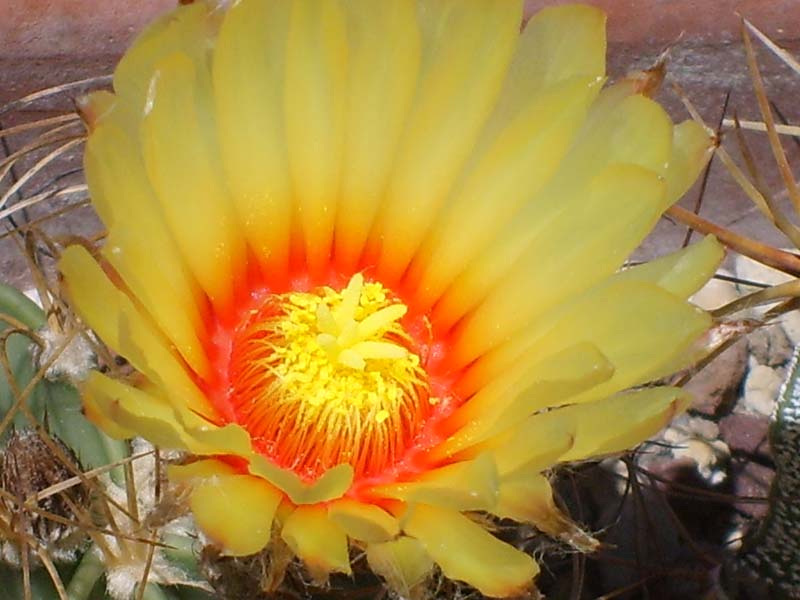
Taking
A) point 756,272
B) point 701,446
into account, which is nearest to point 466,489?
point 701,446

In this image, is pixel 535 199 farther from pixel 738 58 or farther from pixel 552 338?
pixel 738 58

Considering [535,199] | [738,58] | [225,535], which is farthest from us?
[738,58]

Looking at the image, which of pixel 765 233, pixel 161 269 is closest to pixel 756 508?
pixel 765 233

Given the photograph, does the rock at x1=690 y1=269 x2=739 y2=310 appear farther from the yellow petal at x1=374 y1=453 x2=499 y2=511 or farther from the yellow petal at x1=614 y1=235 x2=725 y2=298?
the yellow petal at x1=374 y1=453 x2=499 y2=511

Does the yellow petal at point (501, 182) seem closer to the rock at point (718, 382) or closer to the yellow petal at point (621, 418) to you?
the yellow petal at point (621, 418)

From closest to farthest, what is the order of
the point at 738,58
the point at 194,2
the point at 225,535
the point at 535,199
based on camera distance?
1. the point at 225,535
2. the point at 194,2
3. the point at 535,199
4. the point at 738,58

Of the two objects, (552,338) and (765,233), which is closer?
(552,338)

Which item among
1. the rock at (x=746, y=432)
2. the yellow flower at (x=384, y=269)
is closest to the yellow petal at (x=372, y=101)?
the yellow flower at (x=384, y=269)

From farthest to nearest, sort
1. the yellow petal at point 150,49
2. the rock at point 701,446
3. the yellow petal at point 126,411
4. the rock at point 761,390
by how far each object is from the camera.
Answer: the rock at point 761,390 → the rock at point 701,446 → the yellow petal at point 150,49 → the yellow petal at point 126,411

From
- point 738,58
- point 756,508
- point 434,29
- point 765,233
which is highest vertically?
point 434,29
